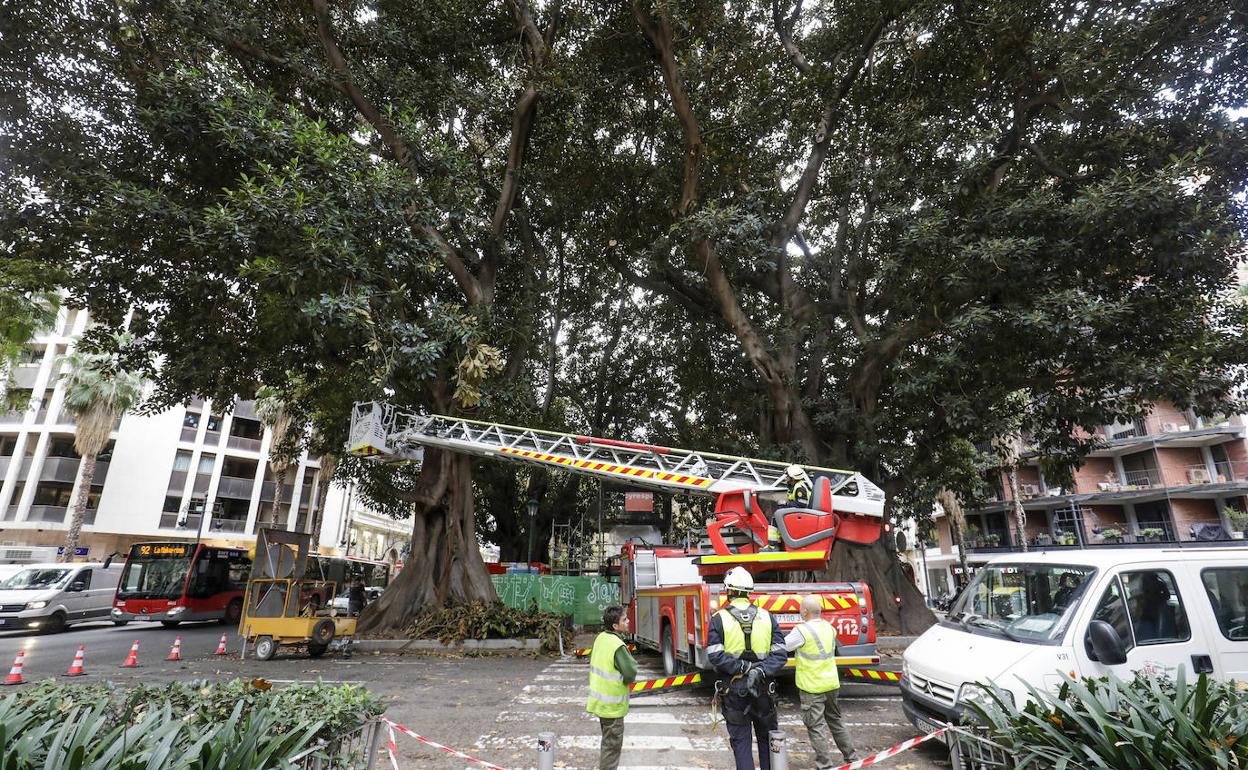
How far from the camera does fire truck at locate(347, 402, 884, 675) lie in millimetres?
8078

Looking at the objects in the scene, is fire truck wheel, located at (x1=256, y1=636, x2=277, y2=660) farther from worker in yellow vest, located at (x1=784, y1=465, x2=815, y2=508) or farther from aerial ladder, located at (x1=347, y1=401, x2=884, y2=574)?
worker in yellow vest, located at (x1=784, y1=465, x2=815, y2=508)

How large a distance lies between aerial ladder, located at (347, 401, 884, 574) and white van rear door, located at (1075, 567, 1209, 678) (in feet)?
11.5

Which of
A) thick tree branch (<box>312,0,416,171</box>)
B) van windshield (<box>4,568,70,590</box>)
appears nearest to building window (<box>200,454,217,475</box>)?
van windshield (<box>4,568,70,590</box>)

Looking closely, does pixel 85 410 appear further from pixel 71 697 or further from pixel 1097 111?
pixel 1097 111

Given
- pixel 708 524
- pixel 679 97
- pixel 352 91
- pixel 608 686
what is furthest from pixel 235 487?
pixel 608 686

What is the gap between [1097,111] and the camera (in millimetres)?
11805

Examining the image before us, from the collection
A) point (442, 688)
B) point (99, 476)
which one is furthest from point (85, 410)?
point (442, 688)

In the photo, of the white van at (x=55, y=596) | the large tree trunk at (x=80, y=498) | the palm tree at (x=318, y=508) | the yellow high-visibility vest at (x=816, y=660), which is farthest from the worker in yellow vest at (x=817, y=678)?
the palm tree at (x=318, y=508)

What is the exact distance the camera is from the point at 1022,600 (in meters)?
6.32

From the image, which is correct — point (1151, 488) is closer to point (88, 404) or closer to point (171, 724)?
point (171, 724)

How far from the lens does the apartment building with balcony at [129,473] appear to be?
3195cm

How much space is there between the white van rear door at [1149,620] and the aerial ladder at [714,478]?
3493 mm

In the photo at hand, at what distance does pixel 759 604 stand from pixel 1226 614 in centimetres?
433

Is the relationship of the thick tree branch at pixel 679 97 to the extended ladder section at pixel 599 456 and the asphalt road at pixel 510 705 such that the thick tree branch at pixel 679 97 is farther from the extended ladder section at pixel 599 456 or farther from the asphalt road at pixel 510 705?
the asphalt road at pixel 510 705
